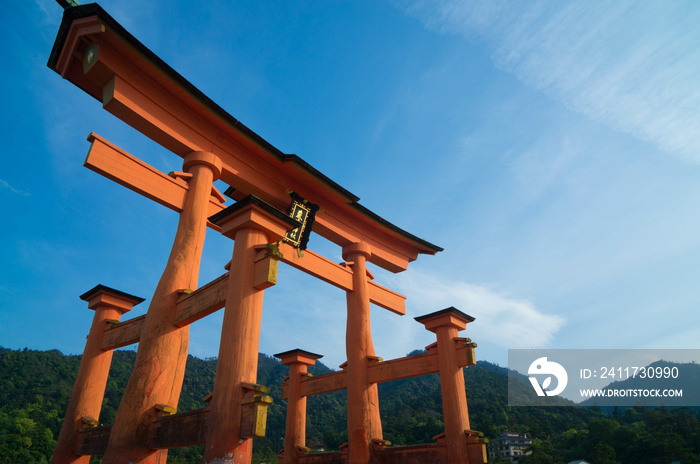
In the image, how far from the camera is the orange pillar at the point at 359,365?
8.43 m

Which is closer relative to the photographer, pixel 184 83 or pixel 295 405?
pixel 184 83

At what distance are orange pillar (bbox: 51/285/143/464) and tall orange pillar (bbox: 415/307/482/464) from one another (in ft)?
19.6

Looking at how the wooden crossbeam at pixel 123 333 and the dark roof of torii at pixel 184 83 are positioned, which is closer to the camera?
the dark roof of torii at pixel 184 83

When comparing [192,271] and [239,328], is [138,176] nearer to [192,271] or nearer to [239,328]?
[192,271]

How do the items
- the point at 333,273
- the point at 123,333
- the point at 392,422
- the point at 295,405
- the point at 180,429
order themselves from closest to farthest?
1. the point at 180,429
2. the point at 123,333
3. the point at 333,273
4. the point at 295,405
5. the point at 392,422

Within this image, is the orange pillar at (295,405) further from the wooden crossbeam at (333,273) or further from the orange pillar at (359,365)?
the wooden crossbeam at (333,273)

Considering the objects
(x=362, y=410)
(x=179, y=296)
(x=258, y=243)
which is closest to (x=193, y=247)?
(x=179, y=296)

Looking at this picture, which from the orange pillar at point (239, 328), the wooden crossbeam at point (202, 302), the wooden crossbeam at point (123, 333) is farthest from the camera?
the wooden crossbeam at point (123, 333)

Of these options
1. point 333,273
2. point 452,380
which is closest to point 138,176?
point 333,273

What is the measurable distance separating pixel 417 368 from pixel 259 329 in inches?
190

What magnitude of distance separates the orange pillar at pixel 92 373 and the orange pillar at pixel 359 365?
455 cm

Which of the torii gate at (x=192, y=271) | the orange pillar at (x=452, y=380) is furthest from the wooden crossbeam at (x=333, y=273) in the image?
the orange pillar at (x=452, y=380)

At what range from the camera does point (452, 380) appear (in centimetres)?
826

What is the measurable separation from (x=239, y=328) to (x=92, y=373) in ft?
12.9
